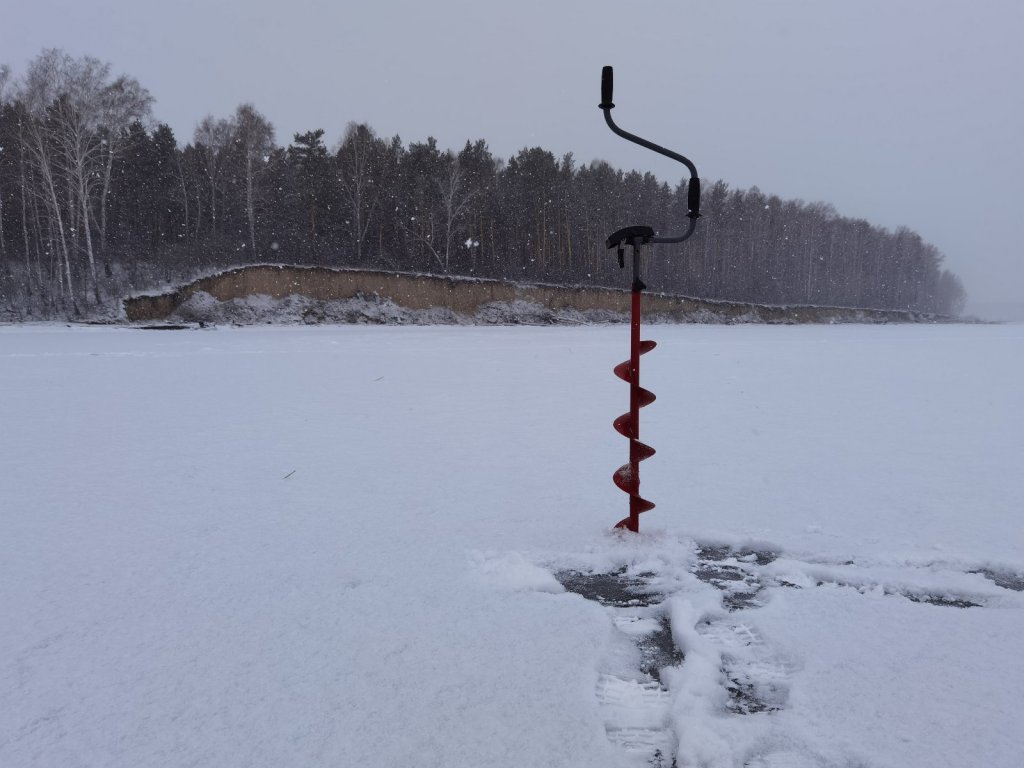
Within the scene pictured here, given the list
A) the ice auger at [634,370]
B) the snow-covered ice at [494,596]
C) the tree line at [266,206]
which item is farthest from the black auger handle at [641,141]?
the tree line at [266,206]

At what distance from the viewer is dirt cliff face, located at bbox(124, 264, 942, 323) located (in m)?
28.3

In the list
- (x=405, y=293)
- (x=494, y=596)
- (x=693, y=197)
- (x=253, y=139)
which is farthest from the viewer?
(x=253, y=139)

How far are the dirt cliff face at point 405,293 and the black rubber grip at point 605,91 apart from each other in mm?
27615

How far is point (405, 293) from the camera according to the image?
34875 mm

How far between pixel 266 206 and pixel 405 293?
42.9 feet

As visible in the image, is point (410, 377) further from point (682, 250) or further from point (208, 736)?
point (682, 250)

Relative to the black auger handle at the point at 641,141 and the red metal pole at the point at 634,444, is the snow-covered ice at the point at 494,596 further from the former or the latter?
the black auger handle at the point at 641,141

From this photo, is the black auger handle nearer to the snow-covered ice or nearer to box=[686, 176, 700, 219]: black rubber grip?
box=[686, 176, 700, 219]: black rubber grip

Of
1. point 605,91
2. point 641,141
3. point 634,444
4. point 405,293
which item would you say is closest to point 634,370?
point 634,444

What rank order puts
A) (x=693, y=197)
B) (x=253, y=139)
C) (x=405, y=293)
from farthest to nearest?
(x=253, y=139) → (x=405, y=293) → (x=693, y=197)

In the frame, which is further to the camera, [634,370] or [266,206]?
[266,206]

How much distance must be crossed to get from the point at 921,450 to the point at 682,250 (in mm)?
60363

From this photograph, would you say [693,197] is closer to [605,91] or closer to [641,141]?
[641,141]

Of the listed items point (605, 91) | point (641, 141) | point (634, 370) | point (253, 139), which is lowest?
point (634, 370)
